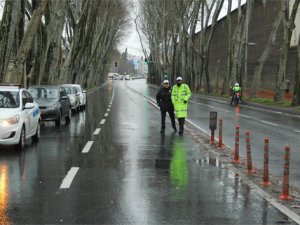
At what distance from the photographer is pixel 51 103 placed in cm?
1858

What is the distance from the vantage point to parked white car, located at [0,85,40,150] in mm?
11281

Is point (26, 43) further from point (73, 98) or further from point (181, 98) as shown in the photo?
point (181, 98)

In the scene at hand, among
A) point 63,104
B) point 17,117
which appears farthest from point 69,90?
point 17,117

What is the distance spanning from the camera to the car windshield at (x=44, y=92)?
1983cm

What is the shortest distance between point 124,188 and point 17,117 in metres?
4.81

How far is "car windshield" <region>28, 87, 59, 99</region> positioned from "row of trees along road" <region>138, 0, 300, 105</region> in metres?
17.0

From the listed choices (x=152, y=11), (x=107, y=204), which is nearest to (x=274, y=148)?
(x=107, y=204)

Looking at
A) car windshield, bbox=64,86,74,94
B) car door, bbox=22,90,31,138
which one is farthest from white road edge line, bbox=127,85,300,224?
car windshield, bbox=64,86,74,94

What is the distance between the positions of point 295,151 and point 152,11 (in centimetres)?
5544

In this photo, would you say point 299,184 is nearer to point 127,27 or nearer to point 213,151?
point 213,151

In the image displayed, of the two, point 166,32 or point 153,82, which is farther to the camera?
point 153,82

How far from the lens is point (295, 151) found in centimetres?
1247

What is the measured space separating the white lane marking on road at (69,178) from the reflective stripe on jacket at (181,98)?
6.46 meters

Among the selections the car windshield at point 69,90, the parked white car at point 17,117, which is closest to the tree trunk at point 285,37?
the car windshield at point 69,90
